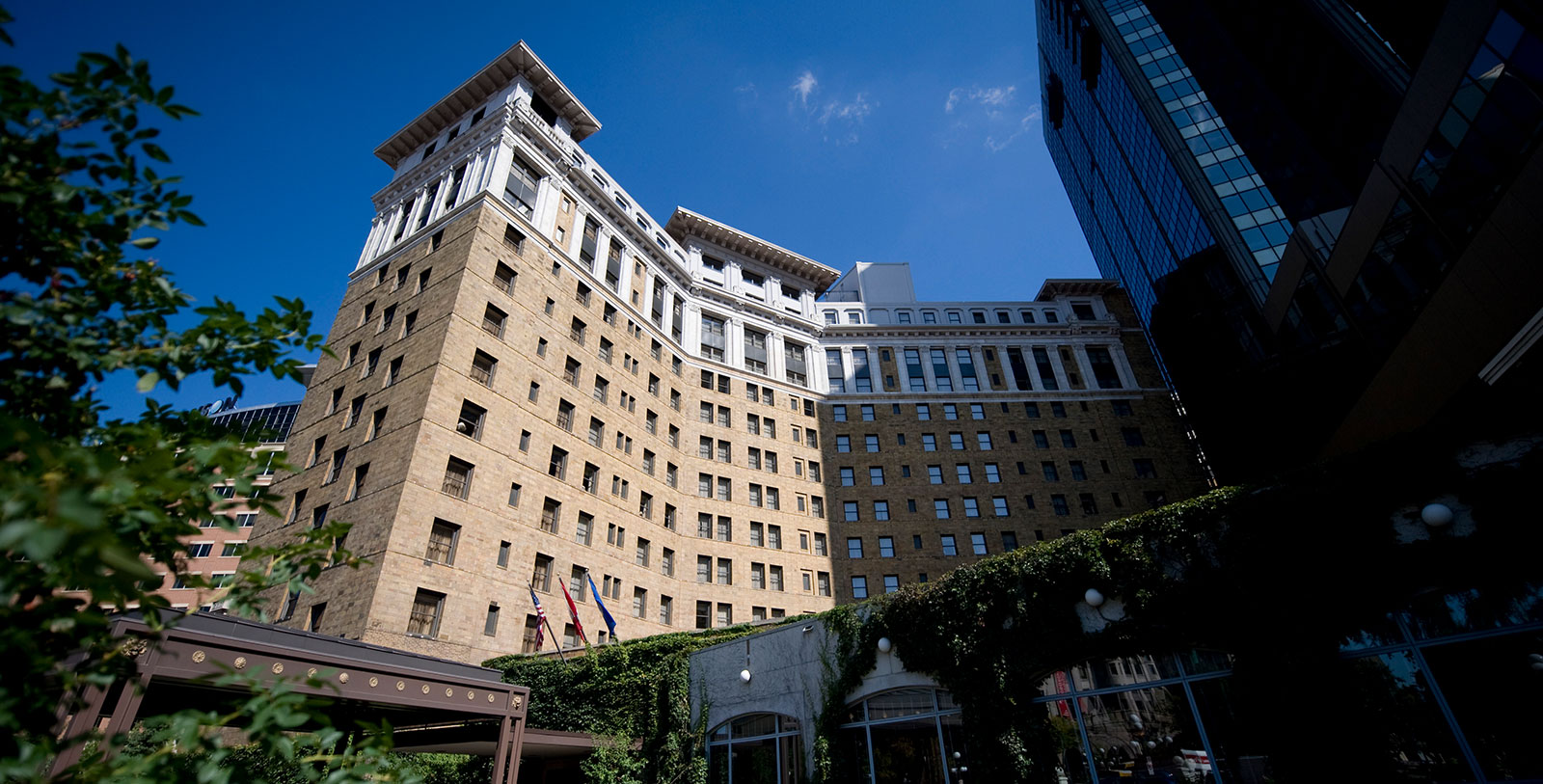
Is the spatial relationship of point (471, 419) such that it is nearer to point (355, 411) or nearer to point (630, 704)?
point (355, 411)

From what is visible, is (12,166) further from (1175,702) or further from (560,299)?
(560,299)

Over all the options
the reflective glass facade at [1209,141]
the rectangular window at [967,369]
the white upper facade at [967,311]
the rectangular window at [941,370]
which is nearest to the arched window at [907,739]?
the reflective glass facade at [1209,141]

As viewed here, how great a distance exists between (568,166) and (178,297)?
156 feet

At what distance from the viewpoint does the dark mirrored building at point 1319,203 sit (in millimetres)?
21266

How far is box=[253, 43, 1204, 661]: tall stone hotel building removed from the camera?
104 ft

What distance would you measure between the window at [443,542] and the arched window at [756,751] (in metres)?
15.1

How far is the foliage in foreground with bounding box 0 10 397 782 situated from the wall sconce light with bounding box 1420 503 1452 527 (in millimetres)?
16747

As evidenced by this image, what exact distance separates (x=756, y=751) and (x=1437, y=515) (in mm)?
18126

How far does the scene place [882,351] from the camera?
6419 centimetres

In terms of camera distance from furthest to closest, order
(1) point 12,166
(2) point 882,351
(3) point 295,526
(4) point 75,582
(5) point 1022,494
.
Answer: (2) point 882,351 → (5) point 1022,494 → (3) point 295,526 → (1) point 12,166 → (4) point 75,582

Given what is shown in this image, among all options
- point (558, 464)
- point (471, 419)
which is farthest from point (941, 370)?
point (471, 419)

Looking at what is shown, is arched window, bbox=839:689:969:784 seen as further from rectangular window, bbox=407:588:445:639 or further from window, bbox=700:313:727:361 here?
window, bbox=700:313:727:361

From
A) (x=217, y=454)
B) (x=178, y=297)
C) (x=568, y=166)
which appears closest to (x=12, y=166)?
(x=178, y=297)

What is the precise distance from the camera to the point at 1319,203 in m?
39.4
